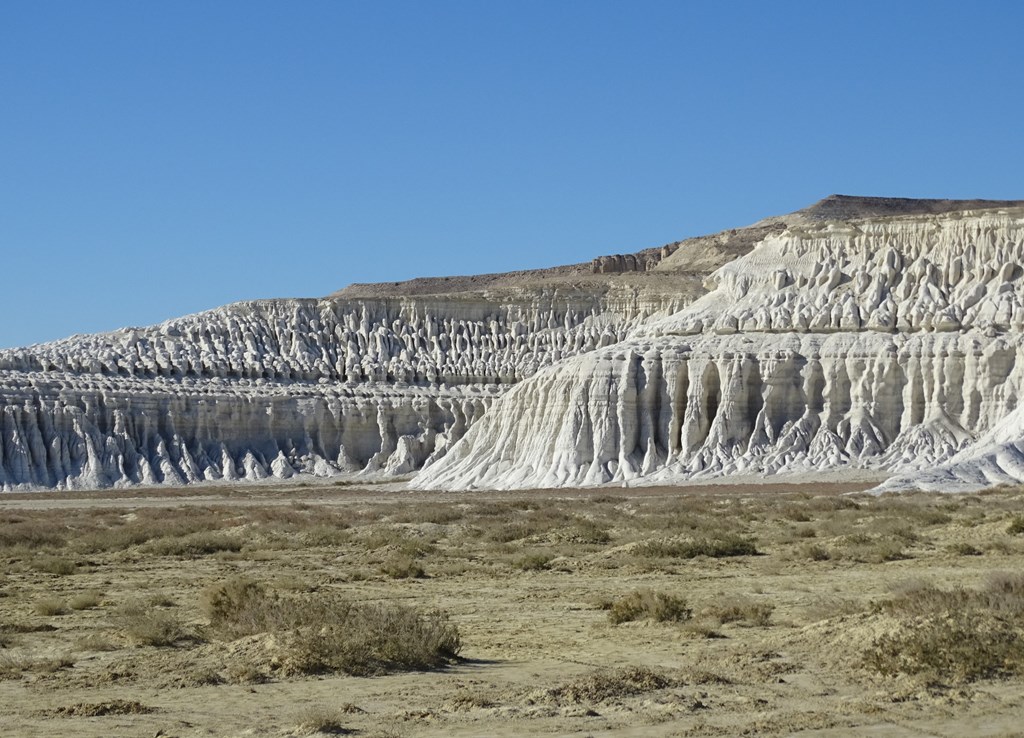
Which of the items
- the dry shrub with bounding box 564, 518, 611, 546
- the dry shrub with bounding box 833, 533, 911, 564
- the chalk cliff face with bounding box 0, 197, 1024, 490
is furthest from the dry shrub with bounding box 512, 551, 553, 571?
the chalk cliff face with bounding box 0, 197, 1024, 490

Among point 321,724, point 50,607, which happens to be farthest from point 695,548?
point 321,724

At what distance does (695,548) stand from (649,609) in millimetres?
9511

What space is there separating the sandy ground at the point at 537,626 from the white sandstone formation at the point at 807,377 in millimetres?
24999

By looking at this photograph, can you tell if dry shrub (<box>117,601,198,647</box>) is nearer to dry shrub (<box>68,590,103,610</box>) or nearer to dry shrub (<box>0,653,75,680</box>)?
dry shrub (<box>0,653,75,680</box>)

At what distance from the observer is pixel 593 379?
71.2 metres

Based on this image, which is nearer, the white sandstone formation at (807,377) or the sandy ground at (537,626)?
the sandy ground at (537,626)

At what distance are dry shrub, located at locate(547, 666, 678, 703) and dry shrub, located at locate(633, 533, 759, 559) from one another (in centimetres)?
1333

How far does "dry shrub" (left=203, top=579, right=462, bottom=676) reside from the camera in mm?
15219

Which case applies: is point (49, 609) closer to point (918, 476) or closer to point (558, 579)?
point (558, 579)

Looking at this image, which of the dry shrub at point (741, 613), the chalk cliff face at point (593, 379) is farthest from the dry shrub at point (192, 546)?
the chalk cliff face at point (593, 379)

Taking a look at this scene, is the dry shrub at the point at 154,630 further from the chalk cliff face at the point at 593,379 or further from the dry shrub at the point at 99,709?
the chalk cliff face at the point at 593,379

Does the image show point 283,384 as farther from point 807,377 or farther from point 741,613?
point 741,613

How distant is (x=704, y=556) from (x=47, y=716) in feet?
54.4

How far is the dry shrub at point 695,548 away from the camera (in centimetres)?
2802
